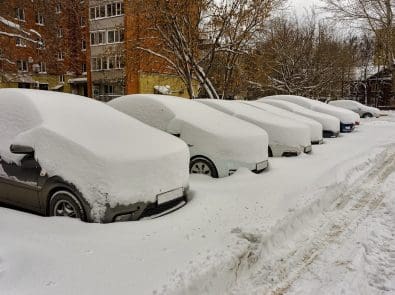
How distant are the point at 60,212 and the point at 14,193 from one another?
0.72m

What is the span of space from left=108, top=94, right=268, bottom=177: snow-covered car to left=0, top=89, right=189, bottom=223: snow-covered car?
1395 mm

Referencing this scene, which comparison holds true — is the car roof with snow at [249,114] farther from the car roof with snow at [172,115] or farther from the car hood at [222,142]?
the car hood at [222,142]

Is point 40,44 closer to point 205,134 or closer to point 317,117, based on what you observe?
point 317,117

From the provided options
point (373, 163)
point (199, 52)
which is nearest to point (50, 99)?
point (373, 163)

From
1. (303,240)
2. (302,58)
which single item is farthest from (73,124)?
(302,58)

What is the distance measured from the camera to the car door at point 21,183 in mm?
4027

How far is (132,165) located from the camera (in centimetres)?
388

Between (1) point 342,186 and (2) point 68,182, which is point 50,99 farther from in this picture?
(1) point 342,186

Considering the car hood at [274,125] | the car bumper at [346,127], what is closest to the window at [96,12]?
the car hood at [274,125]

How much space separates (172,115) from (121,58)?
999cm

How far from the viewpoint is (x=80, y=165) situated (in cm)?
377

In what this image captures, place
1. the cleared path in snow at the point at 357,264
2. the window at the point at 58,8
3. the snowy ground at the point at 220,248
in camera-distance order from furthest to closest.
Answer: the window at the point at 58,8 → the cleared path in snow at the point at 357,264 → the snowy ground at the point at 220,248

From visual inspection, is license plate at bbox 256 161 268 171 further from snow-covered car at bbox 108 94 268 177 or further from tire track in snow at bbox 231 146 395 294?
tire track in snow at bbox 231 146 395 294

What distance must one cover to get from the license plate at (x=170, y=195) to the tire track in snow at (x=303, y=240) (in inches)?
49.7
